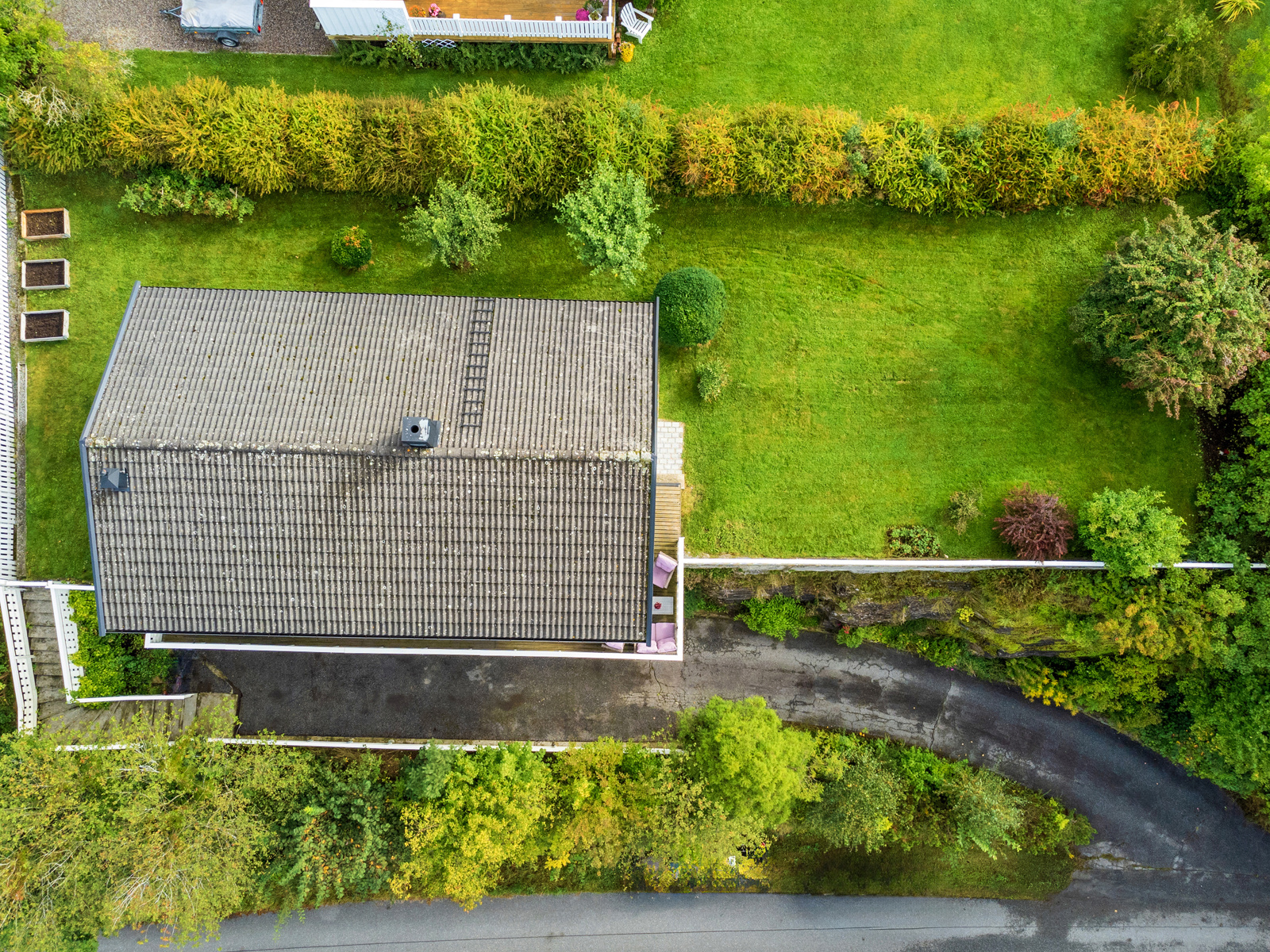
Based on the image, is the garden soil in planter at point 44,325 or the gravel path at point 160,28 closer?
the garden soil in planter at point 44,325

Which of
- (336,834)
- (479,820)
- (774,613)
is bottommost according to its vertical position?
(336,834)

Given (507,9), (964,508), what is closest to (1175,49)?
(964,508)

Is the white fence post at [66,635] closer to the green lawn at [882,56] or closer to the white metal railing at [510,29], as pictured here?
the green lawn at [882,56]

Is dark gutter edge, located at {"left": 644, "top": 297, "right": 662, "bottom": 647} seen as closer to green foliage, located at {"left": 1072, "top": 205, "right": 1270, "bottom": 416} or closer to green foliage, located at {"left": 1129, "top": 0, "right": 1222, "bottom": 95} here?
green foliage, located at {"left": 1072, "top": 205, "right": 1270, "bottom": 416}

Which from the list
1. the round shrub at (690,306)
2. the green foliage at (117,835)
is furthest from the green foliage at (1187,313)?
the green foliage at (117,835)

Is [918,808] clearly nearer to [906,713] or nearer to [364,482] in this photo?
[906,713]
